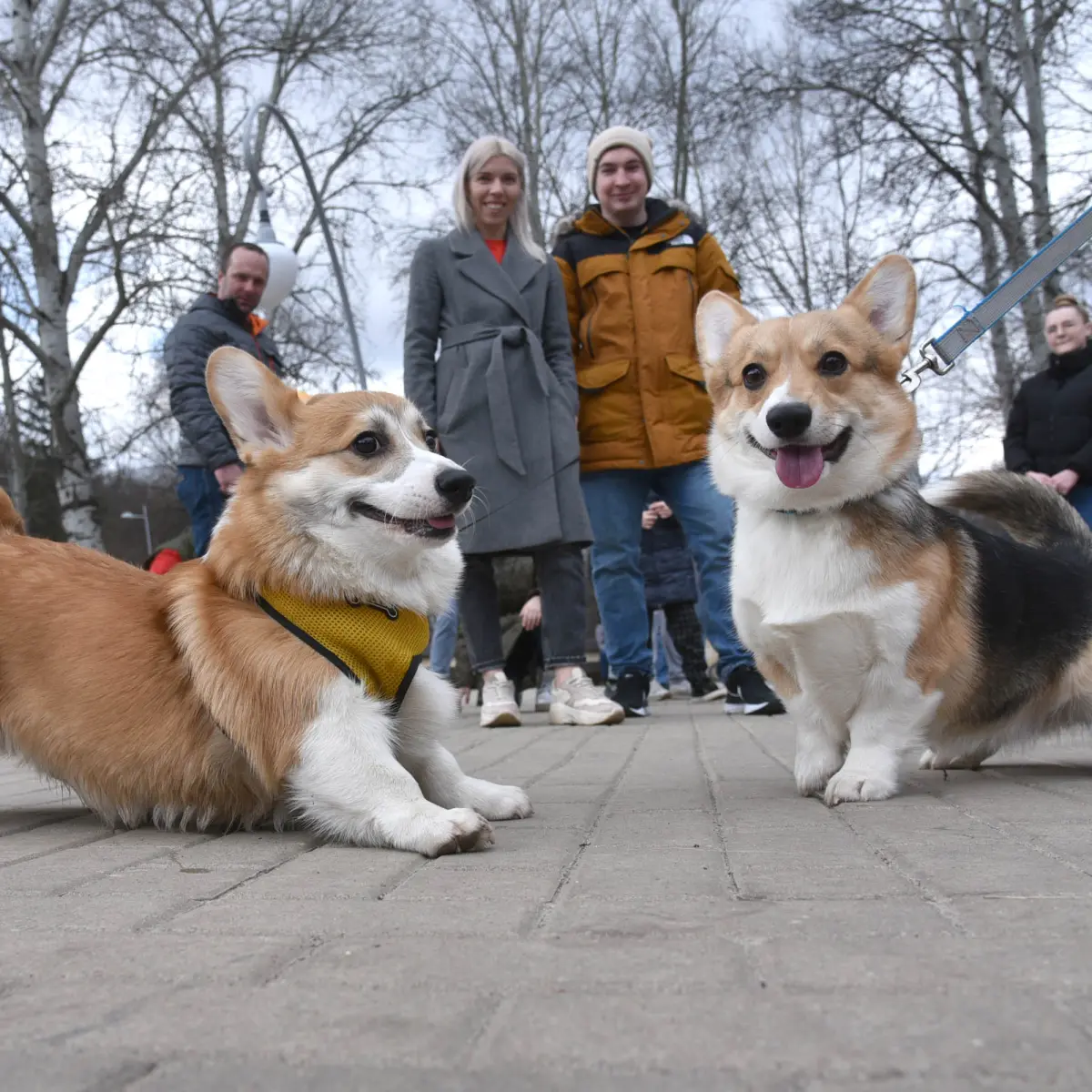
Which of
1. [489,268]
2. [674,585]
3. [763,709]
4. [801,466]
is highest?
[489,268]

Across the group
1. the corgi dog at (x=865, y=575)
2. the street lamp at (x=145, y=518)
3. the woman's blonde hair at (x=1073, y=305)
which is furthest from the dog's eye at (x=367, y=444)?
the street lamp at (x=145, y=518)

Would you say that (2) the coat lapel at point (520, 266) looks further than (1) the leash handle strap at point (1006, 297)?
Yes

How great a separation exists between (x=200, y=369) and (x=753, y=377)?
3683mm

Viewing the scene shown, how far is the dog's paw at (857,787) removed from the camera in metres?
3.03

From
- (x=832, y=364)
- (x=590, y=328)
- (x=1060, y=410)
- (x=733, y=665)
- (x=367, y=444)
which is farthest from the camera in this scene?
(x=1060, y=410)

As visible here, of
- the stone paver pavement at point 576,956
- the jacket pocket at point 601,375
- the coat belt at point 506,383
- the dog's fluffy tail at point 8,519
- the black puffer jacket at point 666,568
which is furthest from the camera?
the black puffer jacket at point 666,568

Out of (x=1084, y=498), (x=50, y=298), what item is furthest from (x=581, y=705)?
(x=50, y=298)

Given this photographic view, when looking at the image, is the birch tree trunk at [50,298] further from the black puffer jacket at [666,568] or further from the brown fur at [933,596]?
the brown fur at [933,596]

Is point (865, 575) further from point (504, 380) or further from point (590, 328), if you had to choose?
point (590, 328)

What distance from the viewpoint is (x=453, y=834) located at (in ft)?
8.13

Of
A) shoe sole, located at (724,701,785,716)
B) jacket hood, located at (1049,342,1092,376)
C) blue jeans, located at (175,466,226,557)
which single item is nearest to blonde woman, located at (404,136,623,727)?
shoe sole, located at (724,701,785,716)

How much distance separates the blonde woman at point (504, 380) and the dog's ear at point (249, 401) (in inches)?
103

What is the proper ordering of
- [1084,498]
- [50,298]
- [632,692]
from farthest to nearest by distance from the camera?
[50,298], [1084,498], [632,692]

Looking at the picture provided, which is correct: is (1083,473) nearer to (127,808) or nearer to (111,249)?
(127,808)
